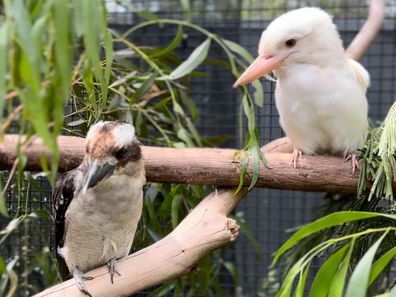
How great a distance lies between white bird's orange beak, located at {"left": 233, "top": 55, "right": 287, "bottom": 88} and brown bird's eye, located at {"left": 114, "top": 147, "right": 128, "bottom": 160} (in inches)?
15.5

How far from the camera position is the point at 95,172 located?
1252 mm

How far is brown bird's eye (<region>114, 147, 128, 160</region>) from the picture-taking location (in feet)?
4.30

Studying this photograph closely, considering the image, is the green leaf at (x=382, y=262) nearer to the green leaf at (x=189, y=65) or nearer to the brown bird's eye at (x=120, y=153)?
the brown bird's eye at (x=120, y=153)

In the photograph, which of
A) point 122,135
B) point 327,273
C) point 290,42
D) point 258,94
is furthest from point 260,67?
point 327,273

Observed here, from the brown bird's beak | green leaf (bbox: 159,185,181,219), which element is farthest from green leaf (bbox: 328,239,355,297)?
green leaf (bbox: 159,185,181,219)

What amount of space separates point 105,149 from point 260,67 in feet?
1.72

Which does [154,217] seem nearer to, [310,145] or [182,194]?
[182,194]

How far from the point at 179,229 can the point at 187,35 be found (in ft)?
4.82

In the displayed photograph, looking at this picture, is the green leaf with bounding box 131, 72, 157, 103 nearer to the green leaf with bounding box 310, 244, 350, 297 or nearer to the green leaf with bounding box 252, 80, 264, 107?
the green leaf with bounding box 252, 80, 264, 107

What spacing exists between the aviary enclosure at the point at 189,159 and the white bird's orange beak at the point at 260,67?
6 centimetres

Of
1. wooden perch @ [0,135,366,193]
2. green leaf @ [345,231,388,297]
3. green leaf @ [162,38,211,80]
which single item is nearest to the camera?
green leaf @ [345,231,388,297]

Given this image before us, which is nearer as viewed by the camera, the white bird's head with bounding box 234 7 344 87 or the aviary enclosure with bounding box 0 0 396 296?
the aviary enclosure with bounding box 0 0 396 296

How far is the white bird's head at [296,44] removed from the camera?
1660 mm

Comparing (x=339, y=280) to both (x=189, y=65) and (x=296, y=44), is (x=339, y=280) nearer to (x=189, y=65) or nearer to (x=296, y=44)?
(x=296, y=44)
